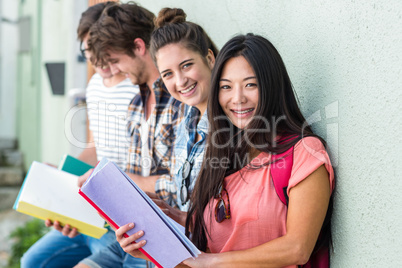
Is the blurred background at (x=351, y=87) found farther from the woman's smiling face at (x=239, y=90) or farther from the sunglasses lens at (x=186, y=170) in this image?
the sunglasses lens at (x=186, y=170)

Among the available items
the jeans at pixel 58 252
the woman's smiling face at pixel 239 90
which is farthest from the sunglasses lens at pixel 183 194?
the jeans at pixel 58 252

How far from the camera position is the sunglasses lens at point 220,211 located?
5.36 ft

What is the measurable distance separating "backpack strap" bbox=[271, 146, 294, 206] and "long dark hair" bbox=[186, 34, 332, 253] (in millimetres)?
25

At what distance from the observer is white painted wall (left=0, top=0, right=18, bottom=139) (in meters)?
9.62

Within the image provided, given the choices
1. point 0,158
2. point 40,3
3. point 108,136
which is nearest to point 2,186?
point 0,158

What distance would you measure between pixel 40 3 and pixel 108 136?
550 cm

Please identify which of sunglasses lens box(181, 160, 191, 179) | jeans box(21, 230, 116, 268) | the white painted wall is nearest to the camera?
sunglasses lens box(181, 160, 191, 179)

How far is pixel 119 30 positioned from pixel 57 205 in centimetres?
95

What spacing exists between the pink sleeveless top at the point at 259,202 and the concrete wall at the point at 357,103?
0.10 metres

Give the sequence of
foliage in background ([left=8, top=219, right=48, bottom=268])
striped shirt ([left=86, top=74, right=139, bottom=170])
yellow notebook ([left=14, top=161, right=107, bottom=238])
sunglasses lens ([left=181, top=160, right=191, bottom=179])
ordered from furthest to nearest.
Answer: foliage in background ([left=8, top=219, right=48, bottom=268]) < striped shirt ([left=86, top=74, right=139, bottom=170]) < yellow notebook ([left=14, top=161, right=107, bottom=238]) < sunglasses lens ([left=181, top=160, right=191, bottom=179])

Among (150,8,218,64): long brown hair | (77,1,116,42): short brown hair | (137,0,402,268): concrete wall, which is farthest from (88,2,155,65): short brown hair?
(137,0,402,268): concrete wall

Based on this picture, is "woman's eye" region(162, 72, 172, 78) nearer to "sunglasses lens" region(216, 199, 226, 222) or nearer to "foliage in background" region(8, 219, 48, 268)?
"sunglasses lens" region(216, 199, 226, 222)

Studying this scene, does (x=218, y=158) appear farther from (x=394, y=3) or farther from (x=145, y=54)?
(x=145, y=54)

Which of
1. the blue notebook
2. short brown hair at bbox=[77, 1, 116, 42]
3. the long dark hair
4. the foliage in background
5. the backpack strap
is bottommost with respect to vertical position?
the foliage in background
